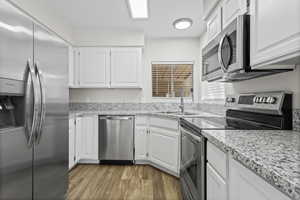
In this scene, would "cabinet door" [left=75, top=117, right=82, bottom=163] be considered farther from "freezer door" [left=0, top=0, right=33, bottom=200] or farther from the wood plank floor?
"freezer door" [left=0, top=0, right=33, bottom=200]

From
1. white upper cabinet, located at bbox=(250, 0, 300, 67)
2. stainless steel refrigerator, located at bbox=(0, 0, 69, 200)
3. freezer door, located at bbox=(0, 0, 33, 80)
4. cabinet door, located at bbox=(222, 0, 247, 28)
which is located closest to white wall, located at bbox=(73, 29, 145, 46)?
stainless steel refrigerator, located at bbox=(0, 0, 69, 200)

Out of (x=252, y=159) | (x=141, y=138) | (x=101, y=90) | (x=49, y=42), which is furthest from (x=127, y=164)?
(x=252, y=159)

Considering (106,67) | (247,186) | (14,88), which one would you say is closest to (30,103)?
(14,88)

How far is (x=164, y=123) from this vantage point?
2996mm

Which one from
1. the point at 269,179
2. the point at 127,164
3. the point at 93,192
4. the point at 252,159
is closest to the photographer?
the point at 269,179

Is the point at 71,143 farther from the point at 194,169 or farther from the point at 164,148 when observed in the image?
the point at 194,169

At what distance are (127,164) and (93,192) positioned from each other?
1104 mm

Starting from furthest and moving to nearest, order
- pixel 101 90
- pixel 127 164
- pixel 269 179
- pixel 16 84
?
pixel 101 90 → pixel 127 164 → pixel 16 84 → pixel 269 179

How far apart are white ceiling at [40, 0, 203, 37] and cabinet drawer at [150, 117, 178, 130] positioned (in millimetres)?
1612

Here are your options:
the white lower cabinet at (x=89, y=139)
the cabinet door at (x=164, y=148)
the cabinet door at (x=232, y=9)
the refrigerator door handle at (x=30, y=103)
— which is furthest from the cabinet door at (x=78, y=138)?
the cabinet door at (x=232, y=9)

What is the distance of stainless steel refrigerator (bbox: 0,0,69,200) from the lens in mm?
1255

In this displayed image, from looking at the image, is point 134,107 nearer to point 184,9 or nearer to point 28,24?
→ point 184,9

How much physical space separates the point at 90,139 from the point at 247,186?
306 cm

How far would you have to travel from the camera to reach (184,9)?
2.87 m
